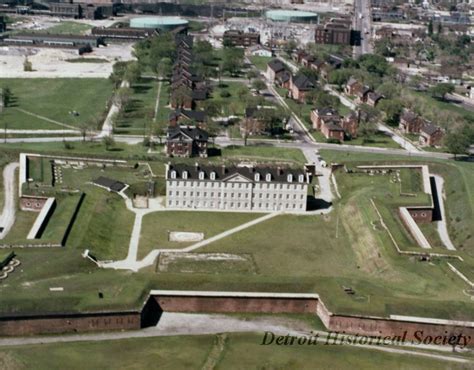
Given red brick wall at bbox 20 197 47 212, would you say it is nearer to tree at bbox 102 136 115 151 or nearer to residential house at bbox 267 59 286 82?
tree at bbox 102 136 115 151

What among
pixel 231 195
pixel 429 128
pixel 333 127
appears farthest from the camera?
pixel 429 128

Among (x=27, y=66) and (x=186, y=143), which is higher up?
(x=27, y=66)

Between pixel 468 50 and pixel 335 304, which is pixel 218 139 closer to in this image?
pixel 335 304

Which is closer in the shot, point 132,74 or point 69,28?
point 132,74

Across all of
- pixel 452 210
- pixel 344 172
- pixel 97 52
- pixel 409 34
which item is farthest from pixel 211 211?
pixel 409 34

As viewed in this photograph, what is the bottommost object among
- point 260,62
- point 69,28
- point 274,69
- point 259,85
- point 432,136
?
point 432,136

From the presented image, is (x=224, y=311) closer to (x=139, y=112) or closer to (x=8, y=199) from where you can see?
(x=8, y=199)

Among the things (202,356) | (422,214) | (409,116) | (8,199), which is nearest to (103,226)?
(8,199)
